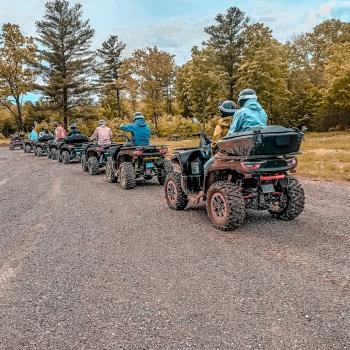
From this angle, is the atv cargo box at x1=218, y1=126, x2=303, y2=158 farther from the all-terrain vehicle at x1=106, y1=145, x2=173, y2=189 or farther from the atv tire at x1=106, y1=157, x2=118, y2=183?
the atv tire at x1=106, y1=157, x2=118, y2=183

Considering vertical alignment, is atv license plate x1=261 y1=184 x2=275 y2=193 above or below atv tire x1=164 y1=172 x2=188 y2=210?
above

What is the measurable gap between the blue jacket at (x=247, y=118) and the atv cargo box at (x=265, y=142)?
0.27 metres

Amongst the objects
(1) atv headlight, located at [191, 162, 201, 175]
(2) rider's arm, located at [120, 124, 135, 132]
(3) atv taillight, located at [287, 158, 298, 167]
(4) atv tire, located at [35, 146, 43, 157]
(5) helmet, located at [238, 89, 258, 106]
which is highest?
(5) helmet, located at [238, 89, 258, 106]

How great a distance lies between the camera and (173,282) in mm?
3971

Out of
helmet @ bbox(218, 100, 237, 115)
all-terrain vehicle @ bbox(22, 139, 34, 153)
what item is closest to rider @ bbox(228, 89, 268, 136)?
helmet @ bbox(218, 100, 237, 115)

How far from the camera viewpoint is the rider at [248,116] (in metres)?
5.79

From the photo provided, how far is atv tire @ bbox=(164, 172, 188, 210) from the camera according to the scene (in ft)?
23.9

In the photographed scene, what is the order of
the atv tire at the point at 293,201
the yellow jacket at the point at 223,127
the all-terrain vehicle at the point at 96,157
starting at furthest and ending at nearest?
1. the all-terrain vehicle at the point at 96,157
2. the yellow jacket at the point at 223,127
3. the atv tire at the point at 293,201

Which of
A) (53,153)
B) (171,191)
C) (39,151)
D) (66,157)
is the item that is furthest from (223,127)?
(39,151)

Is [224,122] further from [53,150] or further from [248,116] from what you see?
[53,150]

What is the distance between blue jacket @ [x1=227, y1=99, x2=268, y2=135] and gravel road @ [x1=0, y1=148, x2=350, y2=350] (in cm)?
145

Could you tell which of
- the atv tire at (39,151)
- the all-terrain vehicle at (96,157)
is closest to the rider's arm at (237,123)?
the all-terrain vehicle at (96,157)

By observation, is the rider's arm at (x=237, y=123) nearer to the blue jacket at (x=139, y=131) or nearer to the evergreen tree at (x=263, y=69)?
the blue jacket at (x=139, y=131)

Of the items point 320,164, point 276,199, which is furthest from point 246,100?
point 320,164
